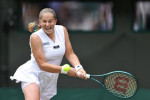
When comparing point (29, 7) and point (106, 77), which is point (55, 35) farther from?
point (29, 7)

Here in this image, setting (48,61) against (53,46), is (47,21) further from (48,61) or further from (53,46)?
(48,61)

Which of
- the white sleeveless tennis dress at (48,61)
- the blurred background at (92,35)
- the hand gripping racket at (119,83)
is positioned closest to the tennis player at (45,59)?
the white sleeveless tennis dress at (48,61)

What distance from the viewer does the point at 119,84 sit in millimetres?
3844

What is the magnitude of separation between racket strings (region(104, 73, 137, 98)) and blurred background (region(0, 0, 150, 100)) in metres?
2.75

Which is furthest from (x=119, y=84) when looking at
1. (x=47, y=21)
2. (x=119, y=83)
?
(x=47, y=21)

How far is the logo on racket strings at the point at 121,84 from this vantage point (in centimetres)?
381

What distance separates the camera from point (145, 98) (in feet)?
17.4

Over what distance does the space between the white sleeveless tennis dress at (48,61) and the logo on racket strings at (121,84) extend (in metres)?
0.66

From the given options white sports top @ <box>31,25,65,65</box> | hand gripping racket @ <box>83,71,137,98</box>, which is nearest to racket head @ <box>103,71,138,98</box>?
hand gripping racket @ <box>83,71,137,98</box>

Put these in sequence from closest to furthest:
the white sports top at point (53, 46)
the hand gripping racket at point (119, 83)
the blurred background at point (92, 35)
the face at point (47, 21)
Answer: the face at point (47, 21) < the white sports top at point (53, 46) < the hand gripping racket at point (119, 83) < the blurred background at point (92, 35)

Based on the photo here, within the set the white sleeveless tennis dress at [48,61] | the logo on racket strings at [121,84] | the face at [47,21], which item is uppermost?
the face at [47,21]

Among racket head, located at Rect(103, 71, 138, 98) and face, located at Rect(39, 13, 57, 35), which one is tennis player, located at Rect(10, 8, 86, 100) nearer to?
face, located at Rect(39, 13, 57, 35)

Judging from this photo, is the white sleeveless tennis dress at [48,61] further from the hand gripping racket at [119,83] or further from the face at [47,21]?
the hand gripping racket at [119,83]

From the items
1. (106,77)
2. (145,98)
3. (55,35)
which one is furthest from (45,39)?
(145,98)
